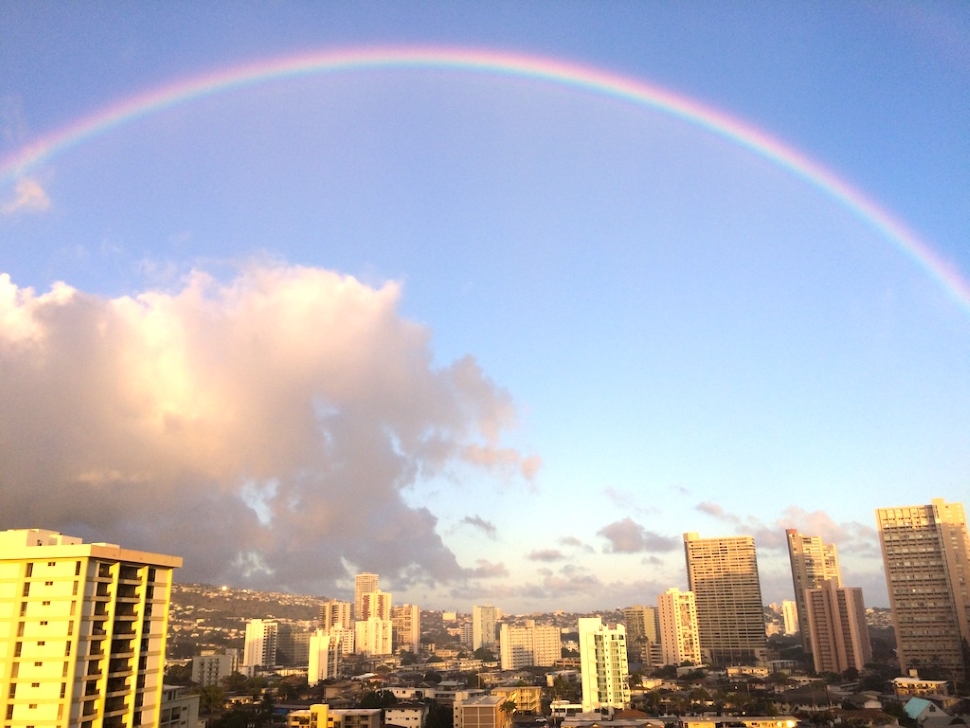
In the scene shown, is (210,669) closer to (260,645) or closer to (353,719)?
(260,645)

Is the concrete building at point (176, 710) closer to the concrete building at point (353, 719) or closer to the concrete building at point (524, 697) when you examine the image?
the concrete building at point (353, 719)

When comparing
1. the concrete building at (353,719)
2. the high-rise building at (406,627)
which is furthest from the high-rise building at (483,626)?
the concrete building at (353,719)

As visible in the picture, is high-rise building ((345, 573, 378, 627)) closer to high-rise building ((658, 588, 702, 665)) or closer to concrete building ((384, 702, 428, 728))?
high-rise building ((658, 588, 702, 665))

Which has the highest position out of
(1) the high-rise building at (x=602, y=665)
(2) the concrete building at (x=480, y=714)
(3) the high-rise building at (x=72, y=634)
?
(3) the high-rise building at (x=72, y=634)

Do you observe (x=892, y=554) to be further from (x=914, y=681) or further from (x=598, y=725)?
(x=598, y=725)

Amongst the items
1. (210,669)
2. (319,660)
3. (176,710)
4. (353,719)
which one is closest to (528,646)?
(319,660)

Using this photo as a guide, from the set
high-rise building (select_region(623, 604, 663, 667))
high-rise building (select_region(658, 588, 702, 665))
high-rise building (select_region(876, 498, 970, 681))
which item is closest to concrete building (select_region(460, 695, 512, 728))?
high-rise building (select_region(876, 498, 970, 681))
